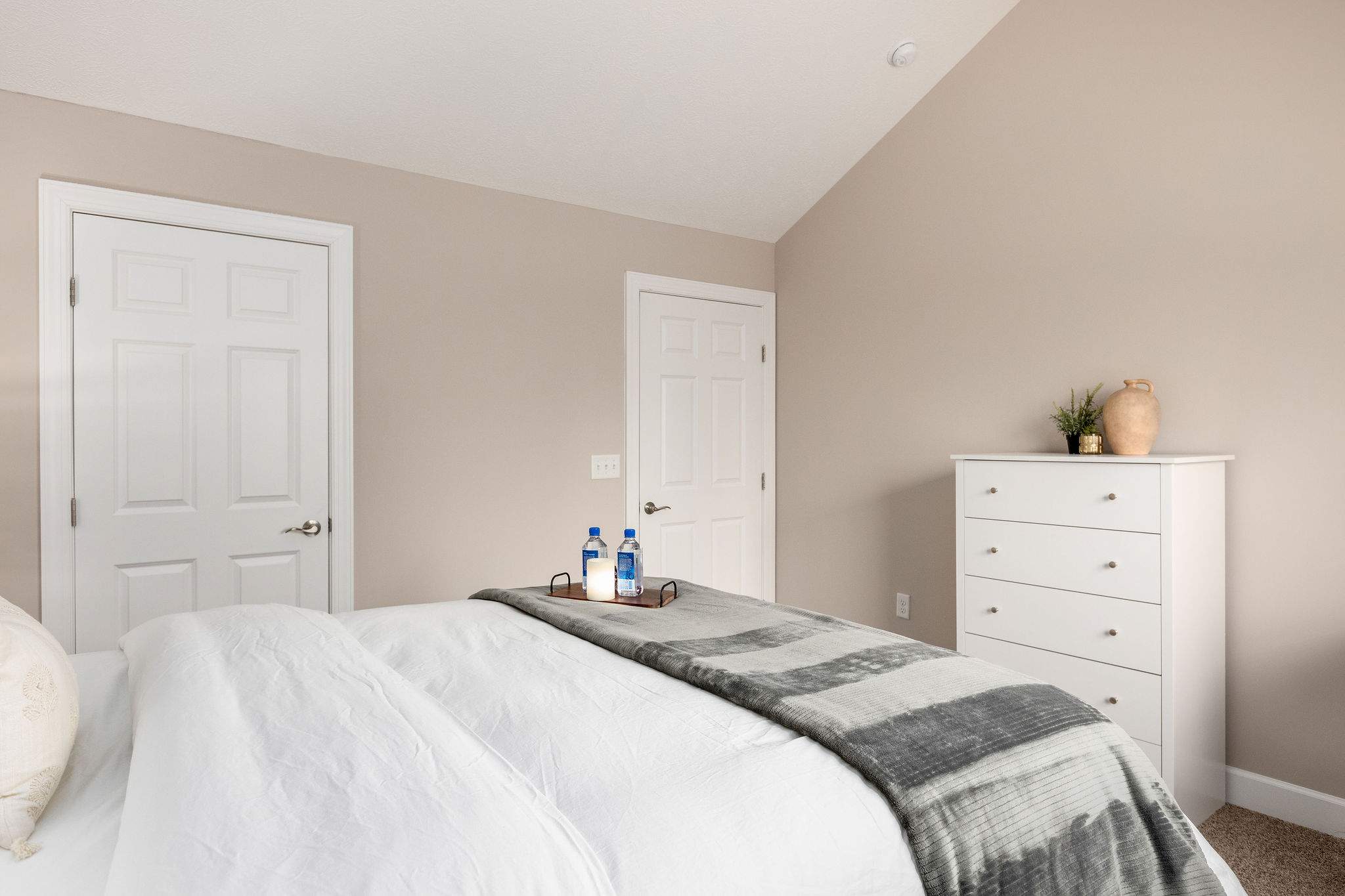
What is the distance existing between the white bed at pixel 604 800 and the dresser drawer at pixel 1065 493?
127cm

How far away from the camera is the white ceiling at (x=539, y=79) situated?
240cm

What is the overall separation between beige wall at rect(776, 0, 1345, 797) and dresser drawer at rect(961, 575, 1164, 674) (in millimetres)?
493

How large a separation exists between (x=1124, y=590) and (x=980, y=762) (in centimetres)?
158

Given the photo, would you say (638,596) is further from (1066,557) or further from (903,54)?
(903,54)

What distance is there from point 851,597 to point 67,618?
311cm

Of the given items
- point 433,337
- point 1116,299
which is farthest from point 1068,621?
point 433,337

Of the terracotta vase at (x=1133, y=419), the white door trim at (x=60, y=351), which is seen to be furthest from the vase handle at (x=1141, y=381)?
the white door trim at (x=60, y=351)

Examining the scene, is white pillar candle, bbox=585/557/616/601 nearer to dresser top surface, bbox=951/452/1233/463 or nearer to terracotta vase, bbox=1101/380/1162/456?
dresser top surface, bbox=951/452/1233/463

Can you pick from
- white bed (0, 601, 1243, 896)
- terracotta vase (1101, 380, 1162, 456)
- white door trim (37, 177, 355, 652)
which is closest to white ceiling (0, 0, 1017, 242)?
white door trim (37, 177, 355, 652)

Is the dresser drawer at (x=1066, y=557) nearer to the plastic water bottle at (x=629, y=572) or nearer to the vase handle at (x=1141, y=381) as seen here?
the vase handle at (x=1141, y=381)

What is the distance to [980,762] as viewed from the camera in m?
1.13

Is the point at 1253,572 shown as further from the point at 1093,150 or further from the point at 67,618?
the point at 67,618

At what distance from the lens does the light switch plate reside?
362 centimetres

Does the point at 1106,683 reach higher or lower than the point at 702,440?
lower
